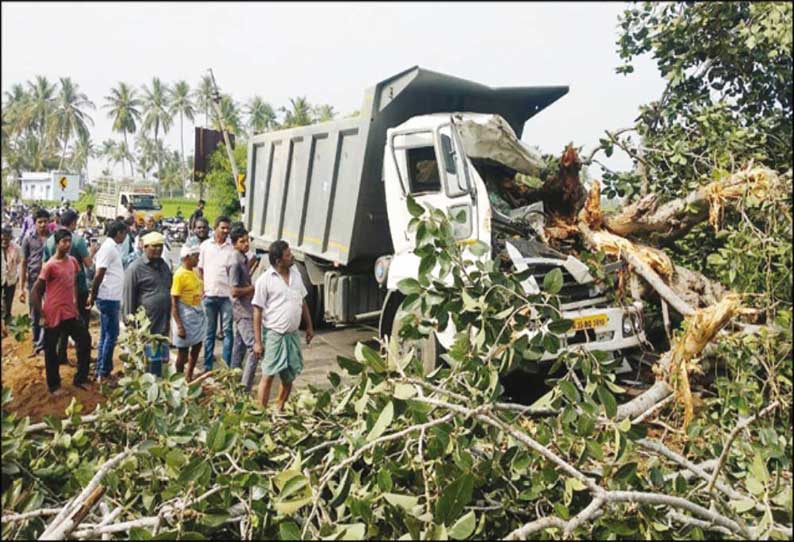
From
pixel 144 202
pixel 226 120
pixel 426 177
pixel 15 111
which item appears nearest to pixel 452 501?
pixel 15 111

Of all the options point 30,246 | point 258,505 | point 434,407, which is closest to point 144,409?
point 258,505

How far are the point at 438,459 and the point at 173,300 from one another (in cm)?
440

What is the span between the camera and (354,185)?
694 cm

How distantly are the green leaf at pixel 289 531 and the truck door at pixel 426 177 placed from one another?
3.84 meters

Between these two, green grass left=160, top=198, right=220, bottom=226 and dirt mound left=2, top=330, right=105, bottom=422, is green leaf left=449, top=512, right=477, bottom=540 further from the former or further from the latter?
green grass left=160, top=198, right=220, bottom=226

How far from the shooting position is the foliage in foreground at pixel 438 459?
183 centimetres

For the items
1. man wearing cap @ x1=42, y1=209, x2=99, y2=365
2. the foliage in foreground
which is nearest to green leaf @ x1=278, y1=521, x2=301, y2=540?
the foliage in foreground

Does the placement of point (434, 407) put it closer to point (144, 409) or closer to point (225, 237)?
A: point (144, 409)

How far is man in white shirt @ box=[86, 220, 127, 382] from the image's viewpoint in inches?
241

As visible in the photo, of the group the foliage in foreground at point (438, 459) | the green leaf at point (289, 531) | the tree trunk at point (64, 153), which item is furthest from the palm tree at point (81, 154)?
→ the green leaf at point (289, 531)

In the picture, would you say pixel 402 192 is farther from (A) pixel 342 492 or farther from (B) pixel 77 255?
(A) pixel 342 492

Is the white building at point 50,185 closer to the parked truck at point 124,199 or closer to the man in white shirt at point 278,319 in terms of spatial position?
the man in white shirt at point 278,319

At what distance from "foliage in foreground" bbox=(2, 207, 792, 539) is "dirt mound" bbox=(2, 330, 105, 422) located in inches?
113

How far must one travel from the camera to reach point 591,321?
4.88m
